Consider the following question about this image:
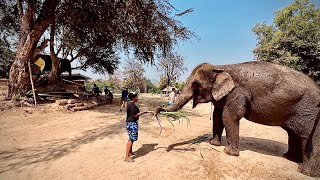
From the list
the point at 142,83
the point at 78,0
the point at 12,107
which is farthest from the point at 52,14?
the point at 142,83

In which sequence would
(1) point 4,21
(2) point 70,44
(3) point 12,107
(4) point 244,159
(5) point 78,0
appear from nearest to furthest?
1. (4) point 244,159
2. (3) point 12,107
3. (5) point 78,0
4. (1) point 4,21
5. (2) point 70,44

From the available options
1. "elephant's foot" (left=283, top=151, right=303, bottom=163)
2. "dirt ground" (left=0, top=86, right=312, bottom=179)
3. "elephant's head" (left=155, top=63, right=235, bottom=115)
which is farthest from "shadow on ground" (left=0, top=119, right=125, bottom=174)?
"elephant's foot" (left=283, top=151, right=303, bottom=163)

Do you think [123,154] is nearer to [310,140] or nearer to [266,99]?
[266,99]

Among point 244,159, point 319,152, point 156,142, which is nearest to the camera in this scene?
point 319,152

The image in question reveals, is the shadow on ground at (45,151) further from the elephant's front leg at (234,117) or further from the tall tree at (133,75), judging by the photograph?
the tall tree at (133,75)

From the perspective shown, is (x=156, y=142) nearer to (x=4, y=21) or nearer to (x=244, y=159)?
(x=244, y=159)

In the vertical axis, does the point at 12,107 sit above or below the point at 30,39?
below

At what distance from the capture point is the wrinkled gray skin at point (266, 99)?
6074 mm

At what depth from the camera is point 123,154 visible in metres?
6.55

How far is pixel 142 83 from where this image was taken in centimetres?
6181

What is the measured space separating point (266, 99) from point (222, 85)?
1218mm

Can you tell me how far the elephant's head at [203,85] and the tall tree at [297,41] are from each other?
19754 mm

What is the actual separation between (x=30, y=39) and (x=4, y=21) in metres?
6.95

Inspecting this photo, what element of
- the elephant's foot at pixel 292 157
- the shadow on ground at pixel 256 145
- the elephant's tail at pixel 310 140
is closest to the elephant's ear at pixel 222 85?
the shadow on ground at pixel 256 145
